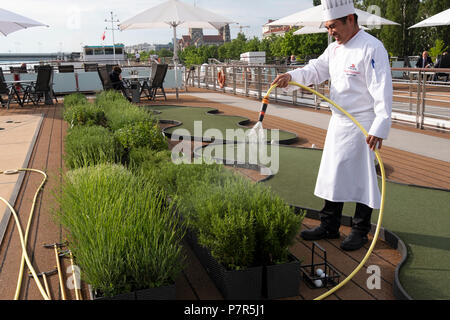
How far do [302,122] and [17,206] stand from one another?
18.7ft

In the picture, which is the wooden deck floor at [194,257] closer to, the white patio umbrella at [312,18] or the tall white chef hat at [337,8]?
the tall white chef hat at [337,8]

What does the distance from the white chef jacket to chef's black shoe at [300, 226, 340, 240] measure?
304 millimetres

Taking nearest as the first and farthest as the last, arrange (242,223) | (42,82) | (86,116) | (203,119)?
(242,223) → (86,116) → (203,119) → (42,82)

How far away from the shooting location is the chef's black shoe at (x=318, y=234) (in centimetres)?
322

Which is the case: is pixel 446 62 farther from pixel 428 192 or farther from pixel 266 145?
pixel 428 192

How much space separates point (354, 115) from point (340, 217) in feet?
2.56

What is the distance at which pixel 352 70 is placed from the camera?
2.85 meters

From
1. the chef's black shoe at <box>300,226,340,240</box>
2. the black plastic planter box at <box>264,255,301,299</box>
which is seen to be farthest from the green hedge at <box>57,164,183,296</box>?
the chef's black shoe at <box>300,226,340,240</box>

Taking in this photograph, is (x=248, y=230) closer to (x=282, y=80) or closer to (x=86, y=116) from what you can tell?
(x=282, y=80)

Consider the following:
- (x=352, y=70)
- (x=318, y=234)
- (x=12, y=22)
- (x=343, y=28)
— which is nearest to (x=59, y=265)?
(x=318, y=234)

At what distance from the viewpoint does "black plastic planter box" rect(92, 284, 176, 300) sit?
220 cm

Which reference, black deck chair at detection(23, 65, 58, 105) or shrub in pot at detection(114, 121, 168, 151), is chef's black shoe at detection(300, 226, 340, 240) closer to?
shrub in pot at detection(114, 121, 168, 151)

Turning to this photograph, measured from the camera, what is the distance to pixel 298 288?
2502 millimetres
